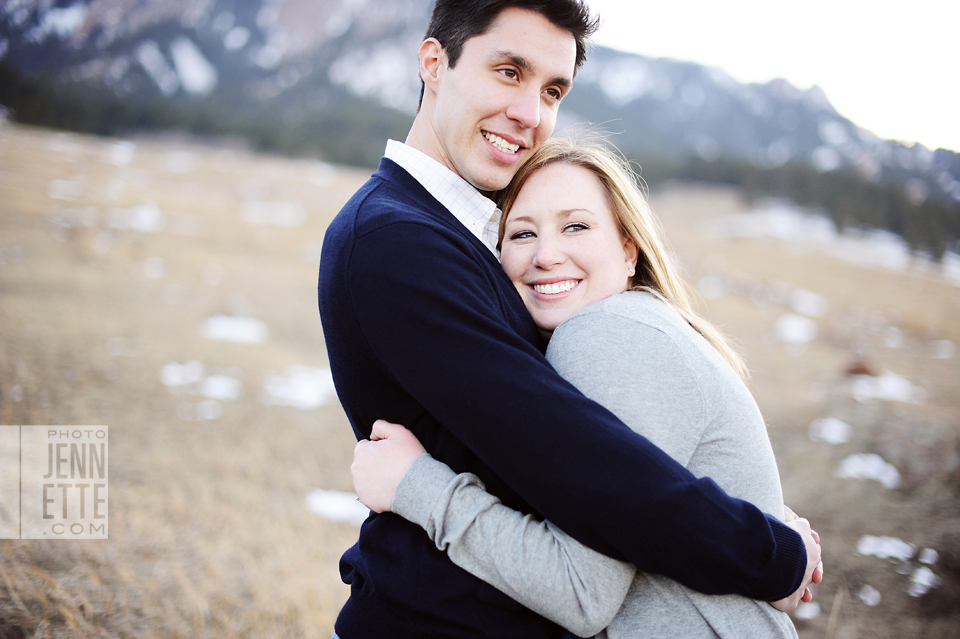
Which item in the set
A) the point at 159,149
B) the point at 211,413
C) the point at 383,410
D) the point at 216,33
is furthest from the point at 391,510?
the point at 216,33

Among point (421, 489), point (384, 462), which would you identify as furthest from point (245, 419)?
point (421, 489)

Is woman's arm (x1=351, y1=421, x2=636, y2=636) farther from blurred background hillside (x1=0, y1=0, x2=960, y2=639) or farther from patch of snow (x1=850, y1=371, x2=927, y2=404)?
patch of snow (x1=850, y1=371, x2=927, y2=404)

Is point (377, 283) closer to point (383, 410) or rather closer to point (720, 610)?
point (383, 410)

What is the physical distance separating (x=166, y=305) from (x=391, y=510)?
12.5 metres

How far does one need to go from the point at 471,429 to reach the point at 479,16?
137cm

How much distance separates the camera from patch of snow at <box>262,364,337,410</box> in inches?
338

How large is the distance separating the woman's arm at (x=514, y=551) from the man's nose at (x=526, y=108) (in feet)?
3.87

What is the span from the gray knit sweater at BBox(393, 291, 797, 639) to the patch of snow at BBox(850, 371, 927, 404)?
34.0 feet

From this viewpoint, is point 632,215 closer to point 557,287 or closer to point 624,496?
point 557,287

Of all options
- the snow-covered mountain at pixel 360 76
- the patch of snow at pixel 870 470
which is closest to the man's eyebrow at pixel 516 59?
the patch of snow at pixel 870 470

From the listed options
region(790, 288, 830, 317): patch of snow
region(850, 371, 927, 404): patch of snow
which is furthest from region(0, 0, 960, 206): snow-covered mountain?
region(850, 371, 927, 404): patch of snow

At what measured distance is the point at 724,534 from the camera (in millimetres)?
1209

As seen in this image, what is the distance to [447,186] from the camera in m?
1.75

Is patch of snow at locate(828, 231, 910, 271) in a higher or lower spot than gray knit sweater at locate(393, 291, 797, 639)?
lower
